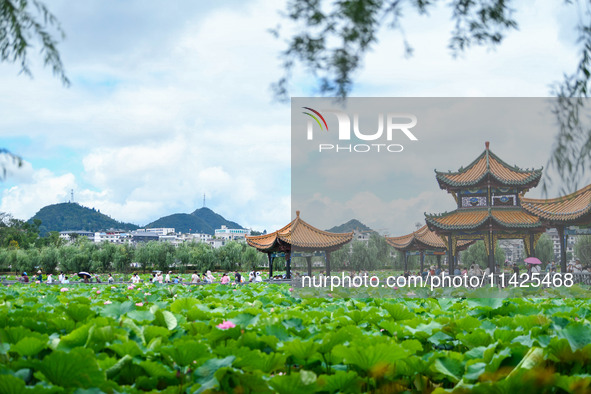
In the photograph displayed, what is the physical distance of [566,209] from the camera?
15875 mm

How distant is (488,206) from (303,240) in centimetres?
665

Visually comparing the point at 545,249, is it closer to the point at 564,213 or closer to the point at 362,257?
the point at 564,213

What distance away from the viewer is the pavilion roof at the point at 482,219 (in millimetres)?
17250

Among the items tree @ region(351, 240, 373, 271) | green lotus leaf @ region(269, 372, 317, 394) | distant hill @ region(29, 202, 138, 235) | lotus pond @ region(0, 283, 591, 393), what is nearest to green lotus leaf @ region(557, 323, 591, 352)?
lotus pond @ region(0, 283, 591, 393)

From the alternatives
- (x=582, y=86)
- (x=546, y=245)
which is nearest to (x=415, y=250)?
(x=546, y=245)

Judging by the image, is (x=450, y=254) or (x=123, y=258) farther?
(x=123, y=258)

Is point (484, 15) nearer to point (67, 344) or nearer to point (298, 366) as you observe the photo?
point (298, 366)

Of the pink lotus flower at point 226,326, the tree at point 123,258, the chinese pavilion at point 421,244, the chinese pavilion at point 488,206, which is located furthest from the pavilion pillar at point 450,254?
the tree at point 123,258

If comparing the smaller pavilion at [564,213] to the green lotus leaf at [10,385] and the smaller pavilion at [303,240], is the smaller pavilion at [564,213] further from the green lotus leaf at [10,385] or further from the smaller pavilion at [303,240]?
the green lotus leaf at [10,385]

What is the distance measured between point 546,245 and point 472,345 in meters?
20.6

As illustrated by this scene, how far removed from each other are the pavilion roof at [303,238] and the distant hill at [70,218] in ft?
141

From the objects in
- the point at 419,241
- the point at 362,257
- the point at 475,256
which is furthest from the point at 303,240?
the point at 475,256

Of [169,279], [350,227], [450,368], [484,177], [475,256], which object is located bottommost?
[169,279]

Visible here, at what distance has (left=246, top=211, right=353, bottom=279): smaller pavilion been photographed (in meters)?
20.0
